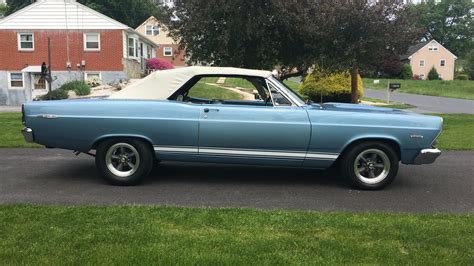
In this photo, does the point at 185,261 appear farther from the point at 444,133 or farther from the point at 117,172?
the point at 444,133

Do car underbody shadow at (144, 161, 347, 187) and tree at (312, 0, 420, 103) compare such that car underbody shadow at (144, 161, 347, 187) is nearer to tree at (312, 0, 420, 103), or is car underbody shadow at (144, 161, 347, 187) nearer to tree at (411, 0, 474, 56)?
tree at (312, 0, 420, 103)

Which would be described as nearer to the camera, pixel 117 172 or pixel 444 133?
pixel 117 172

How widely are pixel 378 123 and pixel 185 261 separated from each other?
352 cm

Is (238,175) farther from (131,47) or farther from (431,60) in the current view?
(431,60)

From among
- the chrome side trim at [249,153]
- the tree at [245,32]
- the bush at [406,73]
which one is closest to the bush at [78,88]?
the tree at [245,32]

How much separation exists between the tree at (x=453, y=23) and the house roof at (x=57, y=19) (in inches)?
3009

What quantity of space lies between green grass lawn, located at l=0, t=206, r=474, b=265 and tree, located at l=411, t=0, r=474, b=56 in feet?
320

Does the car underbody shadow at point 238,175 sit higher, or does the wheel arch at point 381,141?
the wheel arch at point 381,141

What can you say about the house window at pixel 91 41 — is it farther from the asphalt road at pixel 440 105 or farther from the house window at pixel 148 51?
the asphalt road at pixel 440 105

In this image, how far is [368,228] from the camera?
4734mm

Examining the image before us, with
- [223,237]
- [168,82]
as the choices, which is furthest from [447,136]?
[223,237]

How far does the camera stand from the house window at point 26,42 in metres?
33.0

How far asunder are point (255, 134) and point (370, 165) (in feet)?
5.11

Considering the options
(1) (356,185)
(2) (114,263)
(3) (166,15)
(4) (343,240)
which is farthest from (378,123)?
(3) (166,15)
